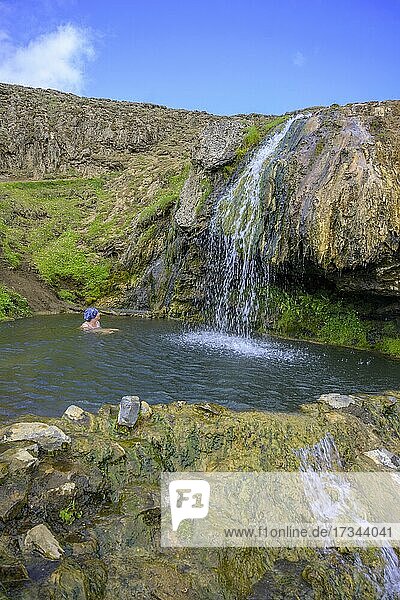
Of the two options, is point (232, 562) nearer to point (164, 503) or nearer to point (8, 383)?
point (164, 503)

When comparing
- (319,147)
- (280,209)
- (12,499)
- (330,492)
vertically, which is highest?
(319,147)

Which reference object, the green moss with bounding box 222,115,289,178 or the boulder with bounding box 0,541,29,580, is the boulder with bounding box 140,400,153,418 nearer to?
the boulder with bounding box 0,541,29,580

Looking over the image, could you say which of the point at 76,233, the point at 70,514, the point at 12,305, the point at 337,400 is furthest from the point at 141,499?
the point at 76,233

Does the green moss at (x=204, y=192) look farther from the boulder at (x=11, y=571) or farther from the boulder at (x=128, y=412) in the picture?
the boulder at (x=11, y=571)

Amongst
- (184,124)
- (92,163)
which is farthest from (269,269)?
(184,124)

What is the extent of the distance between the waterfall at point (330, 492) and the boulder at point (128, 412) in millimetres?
2229

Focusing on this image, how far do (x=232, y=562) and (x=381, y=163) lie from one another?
11.6 m

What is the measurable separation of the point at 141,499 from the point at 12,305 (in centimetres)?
1307

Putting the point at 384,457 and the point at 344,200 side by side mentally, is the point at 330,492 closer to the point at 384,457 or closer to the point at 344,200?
the point at 384,457

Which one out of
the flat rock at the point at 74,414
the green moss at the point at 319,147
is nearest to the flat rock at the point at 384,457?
the flat rock at the point at 74,414

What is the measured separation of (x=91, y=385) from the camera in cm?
840

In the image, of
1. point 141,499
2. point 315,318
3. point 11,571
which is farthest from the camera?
point 315,318

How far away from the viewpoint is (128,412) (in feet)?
20.4

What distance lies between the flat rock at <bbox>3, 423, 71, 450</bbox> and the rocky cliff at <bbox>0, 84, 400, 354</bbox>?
371 inches
